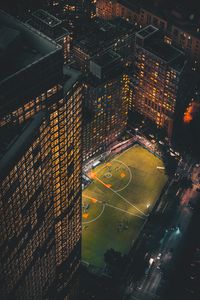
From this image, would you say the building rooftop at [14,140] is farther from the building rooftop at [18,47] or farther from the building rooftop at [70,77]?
the building rooftop at [70,77]

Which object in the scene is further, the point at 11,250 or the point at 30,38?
the point at 11,250

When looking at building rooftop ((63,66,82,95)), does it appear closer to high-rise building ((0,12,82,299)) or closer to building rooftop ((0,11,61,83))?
high-rise building ((0,12,82,299))

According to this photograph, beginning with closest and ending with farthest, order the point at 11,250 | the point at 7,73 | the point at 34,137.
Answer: the point at 7,73 < the point at 34,137 < the point at 11,250

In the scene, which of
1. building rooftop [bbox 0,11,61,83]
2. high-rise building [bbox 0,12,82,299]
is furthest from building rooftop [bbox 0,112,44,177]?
building rooftop [bbox 0,11,61,83]

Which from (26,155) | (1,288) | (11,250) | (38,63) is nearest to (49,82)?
(38,63)

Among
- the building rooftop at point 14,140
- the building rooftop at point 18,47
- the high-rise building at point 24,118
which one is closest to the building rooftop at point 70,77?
the high-rise building at point 24,118

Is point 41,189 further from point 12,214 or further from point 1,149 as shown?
point 1,149

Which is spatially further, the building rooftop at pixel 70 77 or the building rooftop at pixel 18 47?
the building rooftop at pixel 70 77

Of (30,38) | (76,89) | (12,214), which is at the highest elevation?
(30,38)

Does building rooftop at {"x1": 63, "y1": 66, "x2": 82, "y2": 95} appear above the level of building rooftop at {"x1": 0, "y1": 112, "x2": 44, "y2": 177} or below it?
above
